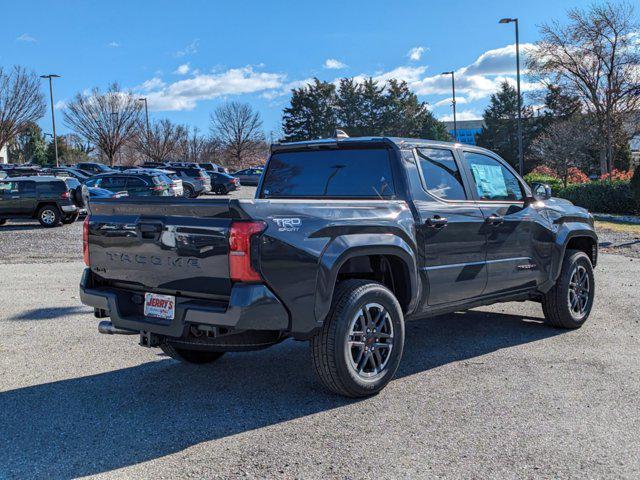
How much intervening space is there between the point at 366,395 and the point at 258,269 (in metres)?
1.33

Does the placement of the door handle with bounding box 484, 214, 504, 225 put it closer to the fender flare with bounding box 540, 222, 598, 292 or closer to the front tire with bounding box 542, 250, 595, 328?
the fender flare with bounding box 540, 222, 598, 292

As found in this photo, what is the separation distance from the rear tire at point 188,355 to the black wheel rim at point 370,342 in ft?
4.67

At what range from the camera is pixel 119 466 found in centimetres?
340

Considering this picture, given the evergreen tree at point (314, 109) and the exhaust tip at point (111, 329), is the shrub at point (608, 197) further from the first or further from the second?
the evergreen tree at point (314, 109)

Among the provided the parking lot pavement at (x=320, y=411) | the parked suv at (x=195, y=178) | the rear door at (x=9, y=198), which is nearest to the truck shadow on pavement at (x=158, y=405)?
the parking lot pavement at (x=320, y=411)

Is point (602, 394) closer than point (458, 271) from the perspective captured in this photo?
Yes

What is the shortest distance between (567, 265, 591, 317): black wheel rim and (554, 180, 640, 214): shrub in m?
16.3

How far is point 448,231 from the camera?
5.10m

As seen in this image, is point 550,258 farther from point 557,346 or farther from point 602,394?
point 602,394

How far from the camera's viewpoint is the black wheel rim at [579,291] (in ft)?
21.4

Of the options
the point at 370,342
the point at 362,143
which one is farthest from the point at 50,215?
the point at 370,342

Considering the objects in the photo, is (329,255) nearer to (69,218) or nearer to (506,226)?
(506,226)

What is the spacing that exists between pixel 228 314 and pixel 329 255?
0.80 metres

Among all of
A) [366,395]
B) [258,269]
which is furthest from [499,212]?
[258,269]
